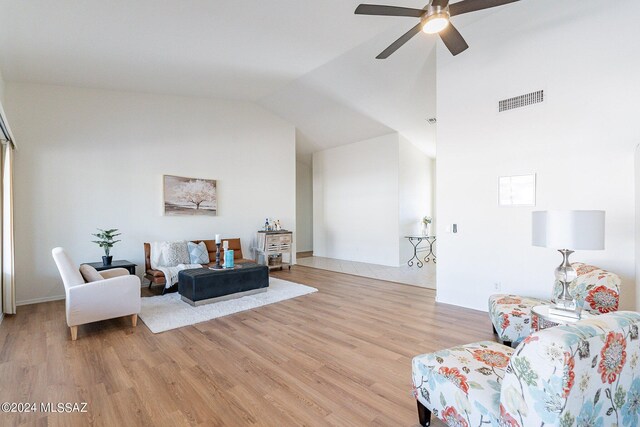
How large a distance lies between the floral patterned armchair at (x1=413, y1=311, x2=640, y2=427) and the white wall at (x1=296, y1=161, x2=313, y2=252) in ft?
29.0

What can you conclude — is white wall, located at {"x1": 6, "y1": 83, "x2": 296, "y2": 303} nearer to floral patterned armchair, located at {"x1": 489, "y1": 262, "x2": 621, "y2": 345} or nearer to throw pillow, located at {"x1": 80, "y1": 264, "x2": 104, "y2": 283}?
throw pillow, located at {"x1": 80, "y1": 264, "x2": 104, "y2": 283}

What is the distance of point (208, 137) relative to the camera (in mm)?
6387

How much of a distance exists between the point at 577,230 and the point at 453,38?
2.02 meters

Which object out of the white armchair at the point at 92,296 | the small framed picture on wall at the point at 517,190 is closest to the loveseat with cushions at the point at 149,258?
the white armchair at the point at 92,296

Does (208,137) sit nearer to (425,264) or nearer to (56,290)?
(56,290)

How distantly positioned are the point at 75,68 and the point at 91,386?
13.8 ft

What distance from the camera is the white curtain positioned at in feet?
12.7

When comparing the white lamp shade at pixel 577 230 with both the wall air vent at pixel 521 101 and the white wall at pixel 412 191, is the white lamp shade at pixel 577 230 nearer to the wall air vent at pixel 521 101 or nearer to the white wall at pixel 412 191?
the wall air vent at pixel 521 101

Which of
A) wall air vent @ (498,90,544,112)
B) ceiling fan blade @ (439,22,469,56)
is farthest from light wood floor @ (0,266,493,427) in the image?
ceiling fan blade @ (439,22,469,56)

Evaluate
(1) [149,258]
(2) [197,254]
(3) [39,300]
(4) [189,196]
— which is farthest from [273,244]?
(3) [39,300]

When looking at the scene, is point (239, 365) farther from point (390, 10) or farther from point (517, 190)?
point (517, 190)

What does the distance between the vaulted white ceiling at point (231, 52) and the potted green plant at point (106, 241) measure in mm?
2369

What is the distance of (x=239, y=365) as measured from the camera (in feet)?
8.67

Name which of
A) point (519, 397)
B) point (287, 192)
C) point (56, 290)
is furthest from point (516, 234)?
point (56, 290)
